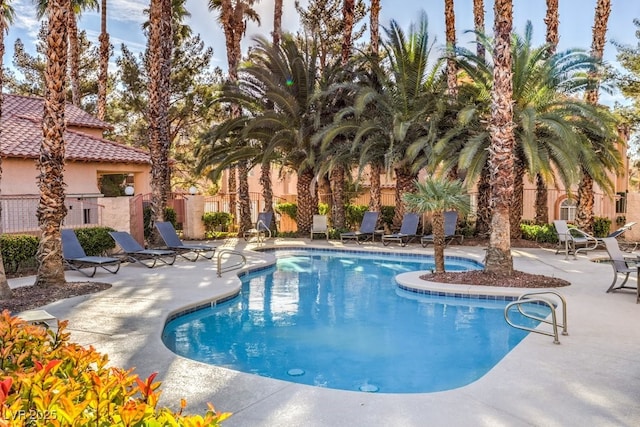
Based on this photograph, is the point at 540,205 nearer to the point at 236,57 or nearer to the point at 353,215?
the point at 353,215

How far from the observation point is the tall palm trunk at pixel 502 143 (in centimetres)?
1090

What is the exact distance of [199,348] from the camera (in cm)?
764

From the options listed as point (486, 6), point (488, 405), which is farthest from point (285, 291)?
point (486, 6)

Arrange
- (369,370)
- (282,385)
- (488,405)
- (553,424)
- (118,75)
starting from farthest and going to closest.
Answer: (118,75)
(369,370)
(282,385)
(488,405)
(553,424)

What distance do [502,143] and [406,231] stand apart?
793cm

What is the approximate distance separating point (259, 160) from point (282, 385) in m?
16.6

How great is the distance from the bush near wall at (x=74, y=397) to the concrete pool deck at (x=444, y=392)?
171 cm

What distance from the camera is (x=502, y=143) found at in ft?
36.2

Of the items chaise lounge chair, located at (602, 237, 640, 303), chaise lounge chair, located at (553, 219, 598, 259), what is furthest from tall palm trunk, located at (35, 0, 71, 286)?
chaise lounge chair, located at (553, 219, 598, 259)

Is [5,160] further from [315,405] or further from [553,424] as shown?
[553,424]

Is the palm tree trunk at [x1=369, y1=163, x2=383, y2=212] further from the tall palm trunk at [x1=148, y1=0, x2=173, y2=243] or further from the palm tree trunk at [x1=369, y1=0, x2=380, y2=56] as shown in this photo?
the tall palm trunk at [x1=148, y1=0, x2=173, y2=243]

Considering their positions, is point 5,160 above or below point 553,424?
above

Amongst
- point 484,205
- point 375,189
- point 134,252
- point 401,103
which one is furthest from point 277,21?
point 134,252

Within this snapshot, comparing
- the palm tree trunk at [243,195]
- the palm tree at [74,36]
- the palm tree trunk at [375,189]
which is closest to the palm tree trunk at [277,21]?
the palm tree trunk at [243,195]
